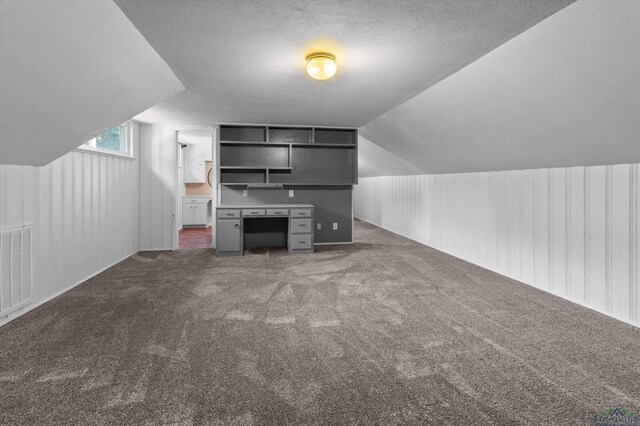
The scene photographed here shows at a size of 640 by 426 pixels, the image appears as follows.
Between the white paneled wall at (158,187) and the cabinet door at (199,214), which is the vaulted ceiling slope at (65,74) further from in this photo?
the cabinet door at (199,214)

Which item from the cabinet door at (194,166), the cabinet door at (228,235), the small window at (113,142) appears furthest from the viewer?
the cabinet door at (194,166)

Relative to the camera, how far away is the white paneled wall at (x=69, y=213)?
9.75 feet

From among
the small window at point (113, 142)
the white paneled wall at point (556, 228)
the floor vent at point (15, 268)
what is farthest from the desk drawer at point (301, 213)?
the floor vent at point (15, 268)

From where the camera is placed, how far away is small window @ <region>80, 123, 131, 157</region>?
425 centimetres

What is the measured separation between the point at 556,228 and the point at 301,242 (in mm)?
3523

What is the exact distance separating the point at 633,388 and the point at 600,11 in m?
2.02

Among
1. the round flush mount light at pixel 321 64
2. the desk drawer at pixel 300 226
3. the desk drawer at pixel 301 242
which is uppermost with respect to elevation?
the round flush mount light at pixel 321 64

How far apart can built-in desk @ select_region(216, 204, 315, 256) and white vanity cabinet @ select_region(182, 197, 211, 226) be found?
11.3 ft

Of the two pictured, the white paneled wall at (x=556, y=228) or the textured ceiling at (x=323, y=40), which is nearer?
the textured ceiling at (x=323, y=40)

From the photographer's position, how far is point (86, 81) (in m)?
2.62

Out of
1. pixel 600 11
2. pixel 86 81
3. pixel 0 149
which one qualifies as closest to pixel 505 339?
pixel 600 11

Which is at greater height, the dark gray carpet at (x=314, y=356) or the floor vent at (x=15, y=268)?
the floor vent at (x=15, y=268)

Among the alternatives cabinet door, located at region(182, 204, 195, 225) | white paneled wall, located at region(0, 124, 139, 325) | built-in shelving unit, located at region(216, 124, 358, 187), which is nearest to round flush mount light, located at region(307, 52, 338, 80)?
white paneled wall, located at region(0, 124, 139, 325)

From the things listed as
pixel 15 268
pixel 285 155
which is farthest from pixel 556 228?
pixel 15 268
